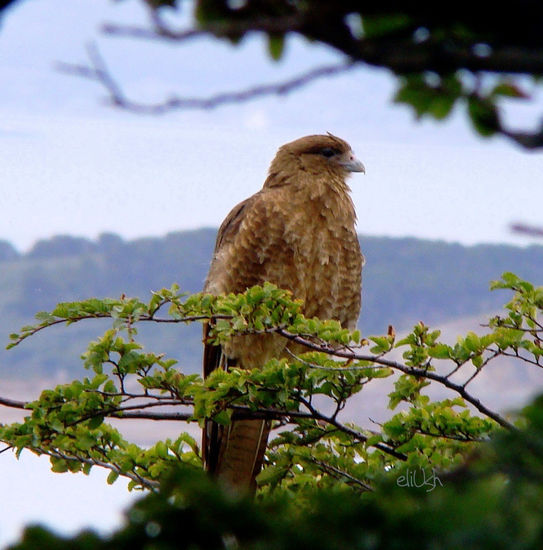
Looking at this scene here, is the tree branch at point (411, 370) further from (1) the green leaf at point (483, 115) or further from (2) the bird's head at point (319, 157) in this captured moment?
(2) the bird's head at point (319, 157)

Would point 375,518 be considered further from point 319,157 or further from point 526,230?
point 319,157

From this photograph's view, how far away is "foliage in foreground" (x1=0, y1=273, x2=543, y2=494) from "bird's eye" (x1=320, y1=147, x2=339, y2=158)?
8.59 feet

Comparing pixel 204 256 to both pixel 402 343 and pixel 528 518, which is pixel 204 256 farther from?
pixel 528 518

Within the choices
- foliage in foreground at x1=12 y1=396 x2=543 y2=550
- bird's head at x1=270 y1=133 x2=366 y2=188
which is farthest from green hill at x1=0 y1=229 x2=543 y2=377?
foliage in foreground at x1=12 y1=396 x2=543 y2=550

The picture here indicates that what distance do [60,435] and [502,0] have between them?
301cm

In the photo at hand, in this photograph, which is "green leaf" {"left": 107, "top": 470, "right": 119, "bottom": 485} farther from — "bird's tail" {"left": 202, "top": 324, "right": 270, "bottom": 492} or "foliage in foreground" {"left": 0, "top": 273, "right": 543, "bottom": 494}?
"bird's tail" {"left": 202, "top": 324, "right": 270, "bottom": 492}

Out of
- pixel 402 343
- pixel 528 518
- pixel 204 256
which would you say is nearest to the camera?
pixel 528 518

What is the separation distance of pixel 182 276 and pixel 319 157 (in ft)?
101

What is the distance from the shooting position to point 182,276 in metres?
36.8

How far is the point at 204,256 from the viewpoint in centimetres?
617

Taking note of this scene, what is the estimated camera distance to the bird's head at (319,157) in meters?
6.25

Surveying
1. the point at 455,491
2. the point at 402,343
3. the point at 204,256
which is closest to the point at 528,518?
the point at 455,491

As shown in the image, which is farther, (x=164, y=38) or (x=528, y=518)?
(x=164, y=38)

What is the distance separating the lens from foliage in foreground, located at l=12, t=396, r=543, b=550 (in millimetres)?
1150
